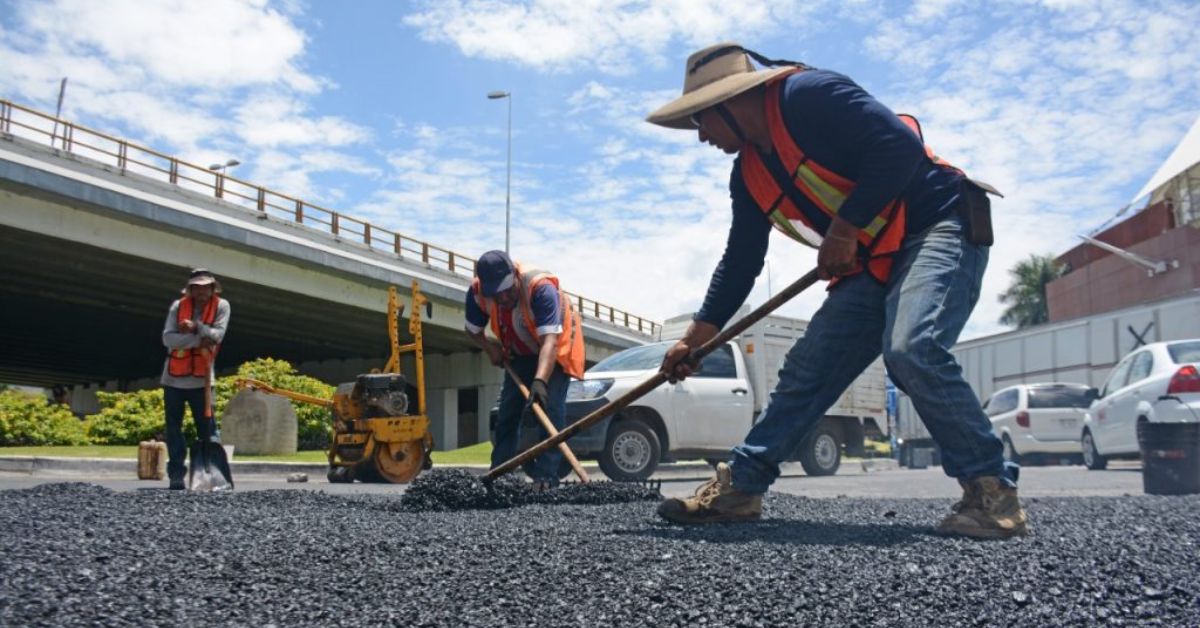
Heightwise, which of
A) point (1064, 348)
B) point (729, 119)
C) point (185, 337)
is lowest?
point (185, 337)

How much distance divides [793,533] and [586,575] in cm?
106

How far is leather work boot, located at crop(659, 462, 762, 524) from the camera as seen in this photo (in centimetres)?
352

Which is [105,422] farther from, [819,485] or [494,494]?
[494,494]

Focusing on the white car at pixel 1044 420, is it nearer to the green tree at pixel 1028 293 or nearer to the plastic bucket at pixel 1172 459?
the plastic bucket at pixel 1172 459

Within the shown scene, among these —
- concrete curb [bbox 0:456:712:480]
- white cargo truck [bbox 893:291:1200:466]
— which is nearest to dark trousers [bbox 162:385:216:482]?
concrete curb [bbox 0:456:712:480]

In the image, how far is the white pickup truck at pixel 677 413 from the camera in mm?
9828

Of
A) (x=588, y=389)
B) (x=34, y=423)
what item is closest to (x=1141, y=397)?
(x=588, y=389)

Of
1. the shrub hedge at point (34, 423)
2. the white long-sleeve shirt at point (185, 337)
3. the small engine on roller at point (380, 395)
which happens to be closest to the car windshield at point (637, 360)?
the small engine on roller at point (380, 395)

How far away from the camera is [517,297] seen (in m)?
5.61

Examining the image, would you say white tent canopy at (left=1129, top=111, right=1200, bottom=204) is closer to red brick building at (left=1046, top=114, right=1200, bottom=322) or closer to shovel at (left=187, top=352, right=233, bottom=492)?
red brick building at (left=1046, top=114, right=1200, bottom=322)

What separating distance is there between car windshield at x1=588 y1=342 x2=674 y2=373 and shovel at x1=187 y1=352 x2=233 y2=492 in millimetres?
5000

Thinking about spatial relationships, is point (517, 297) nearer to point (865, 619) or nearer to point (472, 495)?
point (472, 495)

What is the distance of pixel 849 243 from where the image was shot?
3121mm

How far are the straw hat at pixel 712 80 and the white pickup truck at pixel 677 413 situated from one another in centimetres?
512
